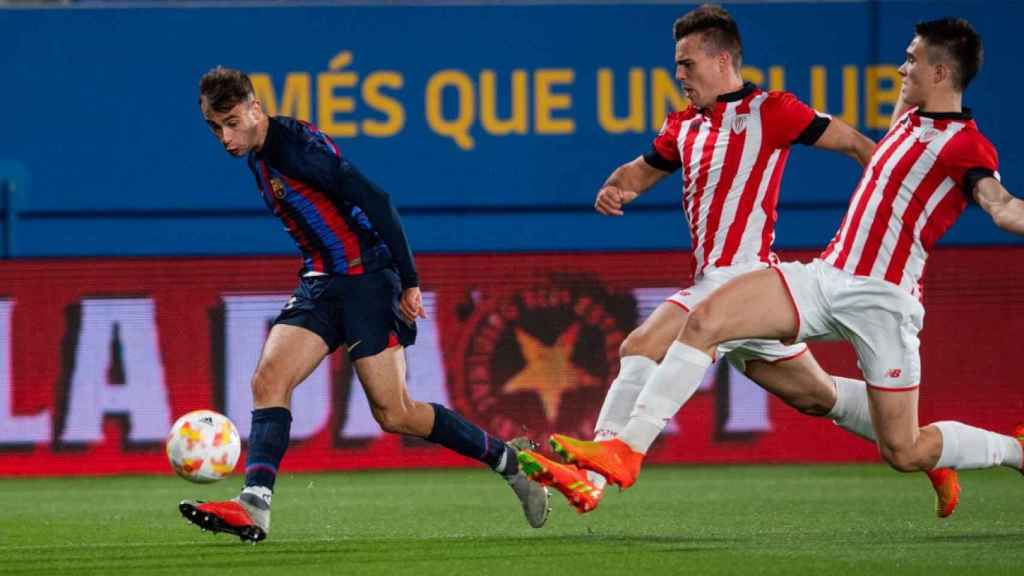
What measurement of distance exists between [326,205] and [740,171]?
1.55 meters

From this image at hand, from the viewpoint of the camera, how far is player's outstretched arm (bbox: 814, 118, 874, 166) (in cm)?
654

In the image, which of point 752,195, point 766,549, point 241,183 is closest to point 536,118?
point 241,183

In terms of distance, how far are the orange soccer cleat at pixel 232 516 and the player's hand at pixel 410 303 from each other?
35.8 inches

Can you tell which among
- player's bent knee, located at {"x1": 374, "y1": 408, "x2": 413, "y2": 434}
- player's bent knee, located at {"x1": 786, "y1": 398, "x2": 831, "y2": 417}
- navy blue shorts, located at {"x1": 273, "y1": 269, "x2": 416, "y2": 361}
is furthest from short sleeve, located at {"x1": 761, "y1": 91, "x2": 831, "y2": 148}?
player's bent knee, located at {"x1": 374, "y1": 408, "x2": 413, "y2": 434}

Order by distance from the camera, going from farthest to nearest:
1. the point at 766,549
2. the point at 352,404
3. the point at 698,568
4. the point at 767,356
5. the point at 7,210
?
the point at 7,210, the point at 352,404, the point at 767,356, the point at 766,549, the point at 698,568

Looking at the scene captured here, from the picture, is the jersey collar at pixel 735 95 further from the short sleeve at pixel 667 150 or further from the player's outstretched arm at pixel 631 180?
the player's outstretched arm at pixel 631 180

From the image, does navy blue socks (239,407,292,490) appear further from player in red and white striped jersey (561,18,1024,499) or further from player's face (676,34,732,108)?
player's face (676,34,732,108)

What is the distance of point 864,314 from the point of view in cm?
611

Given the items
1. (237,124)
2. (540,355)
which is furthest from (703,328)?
(540,355)

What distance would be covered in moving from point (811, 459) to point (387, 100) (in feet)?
14.4

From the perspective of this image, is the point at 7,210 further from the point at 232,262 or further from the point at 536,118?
the point at 536,118

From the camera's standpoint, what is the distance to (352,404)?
10.2m

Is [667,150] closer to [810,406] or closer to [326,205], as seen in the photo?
[810,406]

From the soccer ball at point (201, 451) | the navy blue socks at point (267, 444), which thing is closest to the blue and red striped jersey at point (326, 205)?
the navy blue socks at point (267, 444)
